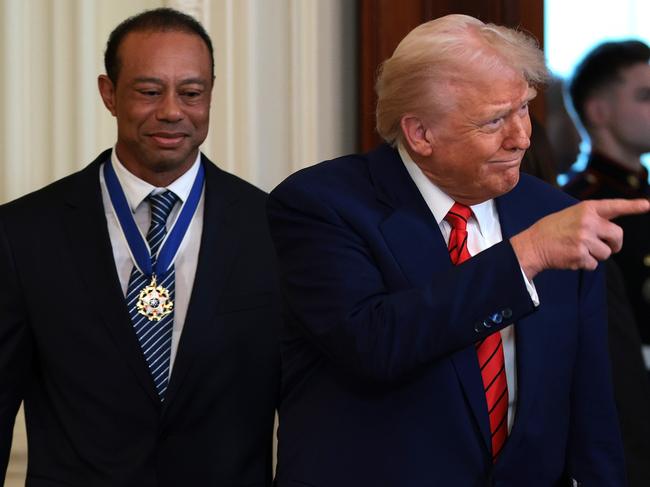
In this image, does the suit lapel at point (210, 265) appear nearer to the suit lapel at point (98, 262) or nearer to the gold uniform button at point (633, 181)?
the suit lapel at point (98, 262)

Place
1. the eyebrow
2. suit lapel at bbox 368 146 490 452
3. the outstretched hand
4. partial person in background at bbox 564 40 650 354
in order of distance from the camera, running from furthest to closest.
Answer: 1. partial person in background at bbox 564 40 650 354
2. the eyebrow
3. suit lapel at bbox 368 146 490 452
4. the outstretched hand

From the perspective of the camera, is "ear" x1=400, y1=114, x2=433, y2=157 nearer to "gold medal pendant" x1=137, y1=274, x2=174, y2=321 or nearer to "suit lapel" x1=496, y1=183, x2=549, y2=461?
"suit lapel" x1=496, y1=183, x2=549, y2=461

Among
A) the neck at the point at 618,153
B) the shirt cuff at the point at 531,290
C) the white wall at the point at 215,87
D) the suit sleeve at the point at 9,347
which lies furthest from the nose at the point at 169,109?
the neck at the point at 618,153

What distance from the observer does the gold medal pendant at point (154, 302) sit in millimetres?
2758

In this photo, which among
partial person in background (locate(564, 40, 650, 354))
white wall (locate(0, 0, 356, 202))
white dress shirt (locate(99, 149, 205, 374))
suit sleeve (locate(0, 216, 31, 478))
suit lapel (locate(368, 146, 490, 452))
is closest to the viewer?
suit lapel (locate(368, 146, 490, 452))

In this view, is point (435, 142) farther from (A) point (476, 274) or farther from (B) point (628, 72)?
(B) point (628, 72)

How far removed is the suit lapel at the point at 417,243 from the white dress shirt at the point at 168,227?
69 centimetres

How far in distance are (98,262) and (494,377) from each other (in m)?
0.98

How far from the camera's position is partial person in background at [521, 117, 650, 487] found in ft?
9.00

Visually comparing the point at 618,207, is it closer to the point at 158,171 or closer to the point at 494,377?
the point at 494,377

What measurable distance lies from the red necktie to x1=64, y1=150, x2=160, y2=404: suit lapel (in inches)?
31.3

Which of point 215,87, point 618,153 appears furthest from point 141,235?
point 618,153

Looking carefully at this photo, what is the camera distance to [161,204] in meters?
2.88

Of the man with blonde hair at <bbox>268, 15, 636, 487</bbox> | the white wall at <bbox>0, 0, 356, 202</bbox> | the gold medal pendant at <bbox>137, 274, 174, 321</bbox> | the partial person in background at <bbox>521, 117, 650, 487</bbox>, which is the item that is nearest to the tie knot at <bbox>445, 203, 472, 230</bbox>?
the man with blonde hair at <bbox>268, 15, 636, 487</bbox>
